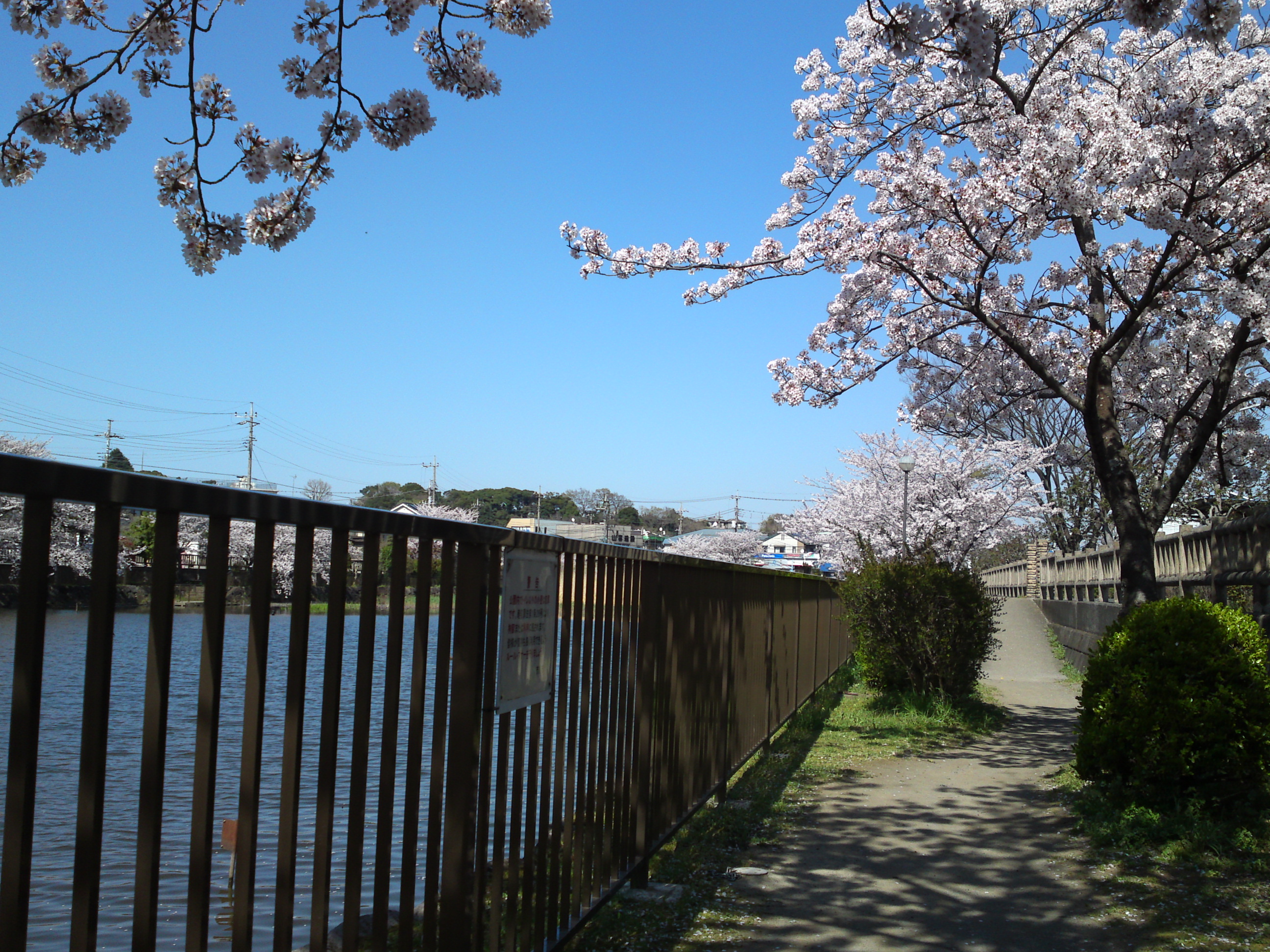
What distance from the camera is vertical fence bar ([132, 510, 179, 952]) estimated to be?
1.60m

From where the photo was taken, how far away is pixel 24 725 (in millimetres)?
1390

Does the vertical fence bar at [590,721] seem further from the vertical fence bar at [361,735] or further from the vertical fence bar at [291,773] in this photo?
the vertical fence bar at [291,773]

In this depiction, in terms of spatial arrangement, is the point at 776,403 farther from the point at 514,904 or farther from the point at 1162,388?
the point at 514,904

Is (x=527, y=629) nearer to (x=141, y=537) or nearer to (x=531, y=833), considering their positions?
(x=531, y=833)

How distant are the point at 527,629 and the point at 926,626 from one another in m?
9.03

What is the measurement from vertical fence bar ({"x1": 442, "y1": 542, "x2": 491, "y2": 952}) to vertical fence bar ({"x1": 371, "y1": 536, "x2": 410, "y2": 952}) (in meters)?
0.30

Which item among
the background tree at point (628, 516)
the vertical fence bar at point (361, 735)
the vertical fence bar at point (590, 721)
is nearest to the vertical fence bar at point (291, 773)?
the vertical fence bar at point (361, 735)

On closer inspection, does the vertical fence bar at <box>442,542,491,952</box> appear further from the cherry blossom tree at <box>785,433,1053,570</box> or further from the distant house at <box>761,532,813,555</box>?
the distant house at <box>761,532,813,555</box>

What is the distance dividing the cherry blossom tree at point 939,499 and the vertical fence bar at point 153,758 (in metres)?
24.1

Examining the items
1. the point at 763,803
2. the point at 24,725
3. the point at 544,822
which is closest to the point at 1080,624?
the point at 763,803

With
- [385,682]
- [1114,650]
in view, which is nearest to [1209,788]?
[1114,650]

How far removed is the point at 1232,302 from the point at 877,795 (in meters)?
4.95

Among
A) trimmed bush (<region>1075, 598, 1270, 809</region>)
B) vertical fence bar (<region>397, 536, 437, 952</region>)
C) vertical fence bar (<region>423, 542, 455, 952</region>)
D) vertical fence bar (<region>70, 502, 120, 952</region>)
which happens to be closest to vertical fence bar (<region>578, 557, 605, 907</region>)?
vertical fence bar (<region>423, 542, 455, 952</region>)

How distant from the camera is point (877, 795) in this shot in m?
7.39
